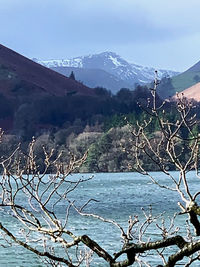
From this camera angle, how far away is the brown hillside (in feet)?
545

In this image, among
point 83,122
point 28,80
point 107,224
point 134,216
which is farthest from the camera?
point 28,80

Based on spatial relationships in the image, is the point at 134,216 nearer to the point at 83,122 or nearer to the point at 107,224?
the point at 107,224

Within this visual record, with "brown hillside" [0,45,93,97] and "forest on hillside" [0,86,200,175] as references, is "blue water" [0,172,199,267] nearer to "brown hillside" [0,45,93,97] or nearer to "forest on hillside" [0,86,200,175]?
"forest on hillside" [0,86,200,175]

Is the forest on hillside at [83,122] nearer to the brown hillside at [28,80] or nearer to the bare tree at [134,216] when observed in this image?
the brown hillside at [28,80]

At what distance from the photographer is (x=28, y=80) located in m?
171

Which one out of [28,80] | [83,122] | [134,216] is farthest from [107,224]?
[28,80]

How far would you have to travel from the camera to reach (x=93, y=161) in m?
93.1

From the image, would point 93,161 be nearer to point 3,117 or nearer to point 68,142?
point 68,142

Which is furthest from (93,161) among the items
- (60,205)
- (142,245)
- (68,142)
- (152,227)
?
(142,245)

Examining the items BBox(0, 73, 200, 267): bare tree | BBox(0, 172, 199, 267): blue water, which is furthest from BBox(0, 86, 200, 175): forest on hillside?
BBox(0, 73, 200, 267): bare tree

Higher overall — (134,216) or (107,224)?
(134,216)

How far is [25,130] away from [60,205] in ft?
269

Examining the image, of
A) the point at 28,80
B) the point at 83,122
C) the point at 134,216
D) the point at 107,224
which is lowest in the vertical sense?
the point at 107,224

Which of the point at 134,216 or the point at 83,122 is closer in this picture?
the point at 134,216
